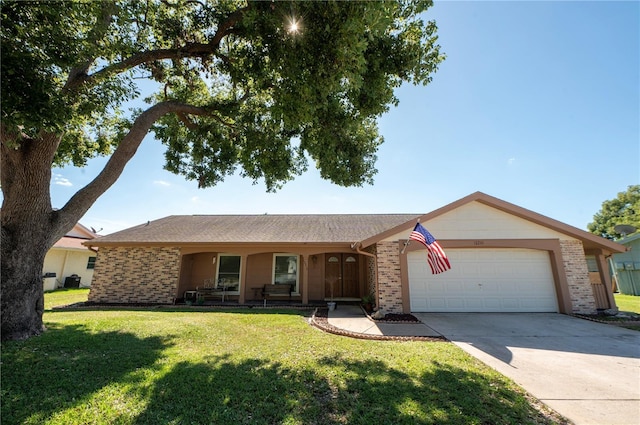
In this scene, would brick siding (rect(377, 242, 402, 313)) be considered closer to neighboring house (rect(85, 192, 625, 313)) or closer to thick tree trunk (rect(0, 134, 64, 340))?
neighboring house (rect(85, 192, 625, 313))

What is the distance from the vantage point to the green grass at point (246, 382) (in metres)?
3.06

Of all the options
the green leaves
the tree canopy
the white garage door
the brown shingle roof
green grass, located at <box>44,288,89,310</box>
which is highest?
the tree canopy

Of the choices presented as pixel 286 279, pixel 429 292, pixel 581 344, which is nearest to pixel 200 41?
pixel 286 279

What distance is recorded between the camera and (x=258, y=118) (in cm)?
902

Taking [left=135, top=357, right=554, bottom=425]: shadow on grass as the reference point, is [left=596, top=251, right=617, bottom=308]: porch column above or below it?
above

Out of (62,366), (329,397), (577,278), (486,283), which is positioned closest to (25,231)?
(62,366)

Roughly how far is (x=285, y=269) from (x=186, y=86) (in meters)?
9.20

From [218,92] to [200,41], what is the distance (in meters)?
2.19

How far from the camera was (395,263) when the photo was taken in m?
9.80

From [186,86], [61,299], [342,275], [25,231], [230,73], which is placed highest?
[186,86]

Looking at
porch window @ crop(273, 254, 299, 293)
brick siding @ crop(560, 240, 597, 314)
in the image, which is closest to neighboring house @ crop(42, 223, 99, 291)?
porch window @ crop(273, 254, 299, 293)

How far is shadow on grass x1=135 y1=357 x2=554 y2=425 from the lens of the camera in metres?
3.03

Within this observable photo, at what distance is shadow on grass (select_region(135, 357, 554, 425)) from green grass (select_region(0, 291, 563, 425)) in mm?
14

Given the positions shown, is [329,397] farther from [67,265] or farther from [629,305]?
[67,265]
